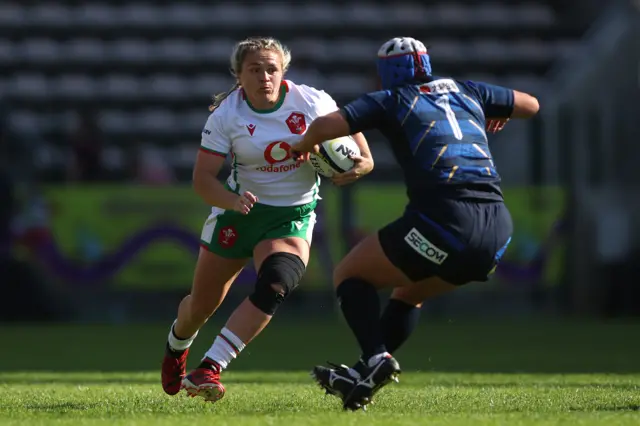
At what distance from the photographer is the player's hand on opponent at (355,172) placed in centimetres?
604

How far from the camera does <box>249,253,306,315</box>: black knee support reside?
5.95 m

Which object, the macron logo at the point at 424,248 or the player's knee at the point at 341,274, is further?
the player's knee at the point at 341,274

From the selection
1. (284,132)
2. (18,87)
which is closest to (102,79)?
(18,87)

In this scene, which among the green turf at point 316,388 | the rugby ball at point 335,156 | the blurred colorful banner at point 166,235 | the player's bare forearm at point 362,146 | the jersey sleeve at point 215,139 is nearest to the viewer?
the green turf at point 316,388

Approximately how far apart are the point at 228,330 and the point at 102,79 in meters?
15.5

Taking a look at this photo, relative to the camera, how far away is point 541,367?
30.0 feet

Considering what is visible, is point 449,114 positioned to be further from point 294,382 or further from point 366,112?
point 294,382

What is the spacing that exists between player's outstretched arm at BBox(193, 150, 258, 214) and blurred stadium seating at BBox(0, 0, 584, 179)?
13961 millimetres

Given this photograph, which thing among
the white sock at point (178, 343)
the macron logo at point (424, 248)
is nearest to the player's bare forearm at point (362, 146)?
the macron logo at point (424, 248)

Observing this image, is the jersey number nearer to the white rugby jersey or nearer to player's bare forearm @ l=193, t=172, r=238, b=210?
the white rugby jersey

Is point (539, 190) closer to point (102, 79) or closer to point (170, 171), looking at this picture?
point (170, 171)

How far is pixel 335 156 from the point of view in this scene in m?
6.11

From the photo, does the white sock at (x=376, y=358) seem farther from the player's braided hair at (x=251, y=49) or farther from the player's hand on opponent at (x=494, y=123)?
the player's braided hair at (x=251, y=49)

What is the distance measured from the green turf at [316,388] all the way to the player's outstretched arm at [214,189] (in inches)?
38.7
